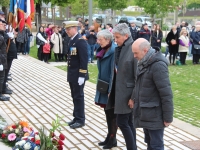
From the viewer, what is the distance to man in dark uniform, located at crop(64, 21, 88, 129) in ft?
22.6

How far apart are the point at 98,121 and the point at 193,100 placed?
316 cm

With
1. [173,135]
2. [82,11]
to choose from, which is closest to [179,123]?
[173,135]

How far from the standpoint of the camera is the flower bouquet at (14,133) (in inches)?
222

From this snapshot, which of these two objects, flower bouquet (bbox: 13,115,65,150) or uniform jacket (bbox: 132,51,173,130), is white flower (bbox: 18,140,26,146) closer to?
flower bouquet (bbox: 13,115,65,150)

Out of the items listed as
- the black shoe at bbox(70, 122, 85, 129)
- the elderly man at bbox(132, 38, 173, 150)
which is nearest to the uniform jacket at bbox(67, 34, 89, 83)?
the black shoe at bbox(70, 122, 85, 129)

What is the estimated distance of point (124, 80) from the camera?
5.37 m

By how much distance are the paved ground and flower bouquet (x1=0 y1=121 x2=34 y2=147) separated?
178 mm

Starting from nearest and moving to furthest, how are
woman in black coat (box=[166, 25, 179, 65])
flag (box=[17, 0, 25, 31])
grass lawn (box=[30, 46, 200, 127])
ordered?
1. grass lawn (box=[30, 46, 200, 127])
2. flag (box=[17, 0, 25, 31])
3. woman in black coat (box=[166, 25, 179, 65])

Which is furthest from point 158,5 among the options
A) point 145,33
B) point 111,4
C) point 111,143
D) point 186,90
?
point 111,143

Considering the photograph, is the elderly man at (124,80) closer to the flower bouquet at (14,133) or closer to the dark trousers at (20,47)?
the flower bouquet at (14,133)

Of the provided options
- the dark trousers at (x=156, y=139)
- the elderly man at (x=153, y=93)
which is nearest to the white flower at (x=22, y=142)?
the elderly man at (x=153, y=93)

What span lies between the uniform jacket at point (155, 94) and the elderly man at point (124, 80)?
24.3 inches

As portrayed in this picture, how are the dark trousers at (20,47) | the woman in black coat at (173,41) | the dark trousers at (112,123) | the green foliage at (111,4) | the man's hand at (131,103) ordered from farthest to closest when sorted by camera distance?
the green foliage at (111,4) < the dark trousers at (20,47) < the woman in black coat at (173,41) < the dark trousers at (112,123) < the man's hand at (131,103)

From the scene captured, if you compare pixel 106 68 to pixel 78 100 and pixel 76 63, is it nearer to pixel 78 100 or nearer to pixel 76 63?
pixel 76 63
